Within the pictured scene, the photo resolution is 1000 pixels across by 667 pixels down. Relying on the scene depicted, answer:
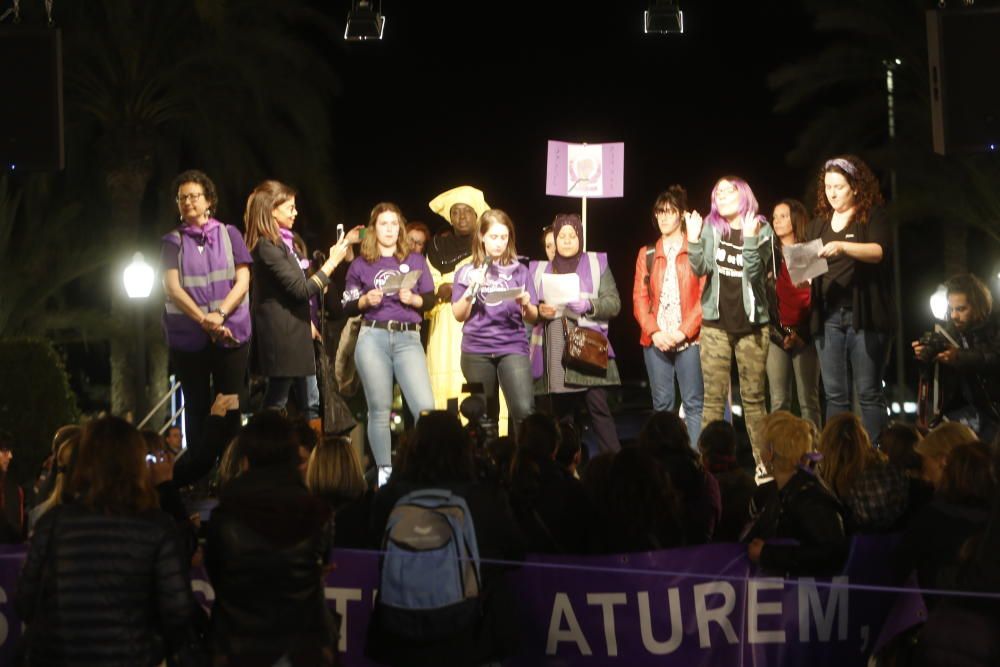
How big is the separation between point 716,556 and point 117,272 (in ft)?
47.6

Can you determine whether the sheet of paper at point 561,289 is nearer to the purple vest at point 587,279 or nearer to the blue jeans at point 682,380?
the purple vest at point 587,279

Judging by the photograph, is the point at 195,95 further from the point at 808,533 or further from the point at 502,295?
the point at 808,533

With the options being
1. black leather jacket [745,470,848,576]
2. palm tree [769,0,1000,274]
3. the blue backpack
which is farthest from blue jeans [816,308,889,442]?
palm tree [769,0,1000,274]

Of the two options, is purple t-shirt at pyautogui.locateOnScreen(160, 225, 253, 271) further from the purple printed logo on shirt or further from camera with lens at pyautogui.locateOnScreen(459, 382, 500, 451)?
camera with lens at pyautogui.locateOnScreen(459, 382, 500, 451)

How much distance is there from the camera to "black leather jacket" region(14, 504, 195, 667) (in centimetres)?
509

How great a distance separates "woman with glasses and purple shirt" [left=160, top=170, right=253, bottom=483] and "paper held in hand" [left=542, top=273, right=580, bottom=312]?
223cm

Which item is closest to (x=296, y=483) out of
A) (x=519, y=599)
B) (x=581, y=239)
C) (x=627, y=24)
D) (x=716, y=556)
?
(x=519, y=599)

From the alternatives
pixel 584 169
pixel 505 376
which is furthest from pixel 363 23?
pixel 505 376

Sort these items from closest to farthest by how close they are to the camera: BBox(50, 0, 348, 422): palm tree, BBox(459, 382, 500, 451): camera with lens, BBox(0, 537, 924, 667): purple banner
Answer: BBox(0, 537, 924, 667): purple banner
BBox(459, 382, 500, 451): camera with lens
BBox(50, 0, 348, 422): palm tree

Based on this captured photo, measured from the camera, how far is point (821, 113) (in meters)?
20.6

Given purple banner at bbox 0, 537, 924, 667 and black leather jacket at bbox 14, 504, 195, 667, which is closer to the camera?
black leather jacket at bbox 14, 504, 195, 667

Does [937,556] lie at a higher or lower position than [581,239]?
lower

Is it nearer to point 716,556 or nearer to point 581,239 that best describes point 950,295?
point 581,239

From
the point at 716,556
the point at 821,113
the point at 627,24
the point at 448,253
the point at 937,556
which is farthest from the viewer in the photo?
the point at 627,24
